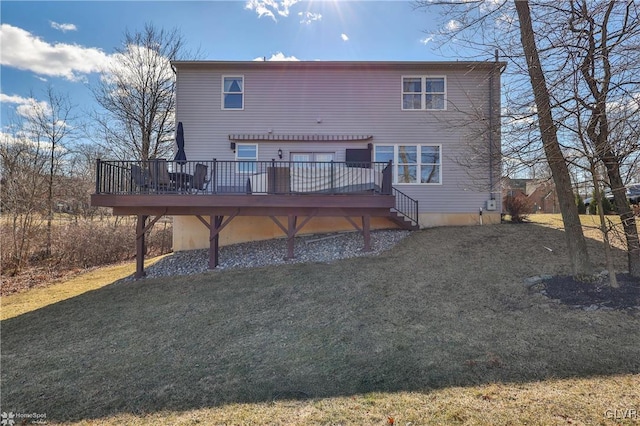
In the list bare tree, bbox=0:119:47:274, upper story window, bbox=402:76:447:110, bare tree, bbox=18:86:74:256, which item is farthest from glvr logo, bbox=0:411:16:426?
bare tree, bbox=18:86:74:256

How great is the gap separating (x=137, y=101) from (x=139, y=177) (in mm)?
11438

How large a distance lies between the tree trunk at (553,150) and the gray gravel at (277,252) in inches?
164

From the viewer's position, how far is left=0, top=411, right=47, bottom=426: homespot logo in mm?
3041

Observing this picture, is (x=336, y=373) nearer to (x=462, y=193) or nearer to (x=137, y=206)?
(x=137, y=206)

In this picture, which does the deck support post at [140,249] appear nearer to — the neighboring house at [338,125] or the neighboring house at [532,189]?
the neighboring house at [338,125]

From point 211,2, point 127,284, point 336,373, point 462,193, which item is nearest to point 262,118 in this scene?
Result: point 211,2

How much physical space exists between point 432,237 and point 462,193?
9.03 ft

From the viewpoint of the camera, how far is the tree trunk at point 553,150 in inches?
194

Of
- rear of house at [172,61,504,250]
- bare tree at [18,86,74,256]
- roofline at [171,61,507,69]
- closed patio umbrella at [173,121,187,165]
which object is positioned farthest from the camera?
bare tree at [18,86,74,256]

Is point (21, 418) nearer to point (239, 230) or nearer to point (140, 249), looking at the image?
point (140, 249)

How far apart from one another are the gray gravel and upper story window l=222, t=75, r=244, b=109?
496 centimetres

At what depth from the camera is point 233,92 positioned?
11.3 metres

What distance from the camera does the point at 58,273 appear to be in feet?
35.6

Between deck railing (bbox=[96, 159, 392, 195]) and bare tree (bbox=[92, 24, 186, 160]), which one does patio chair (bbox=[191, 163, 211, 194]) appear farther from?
bare tree (bbox=[92, 24, 186, 160])
